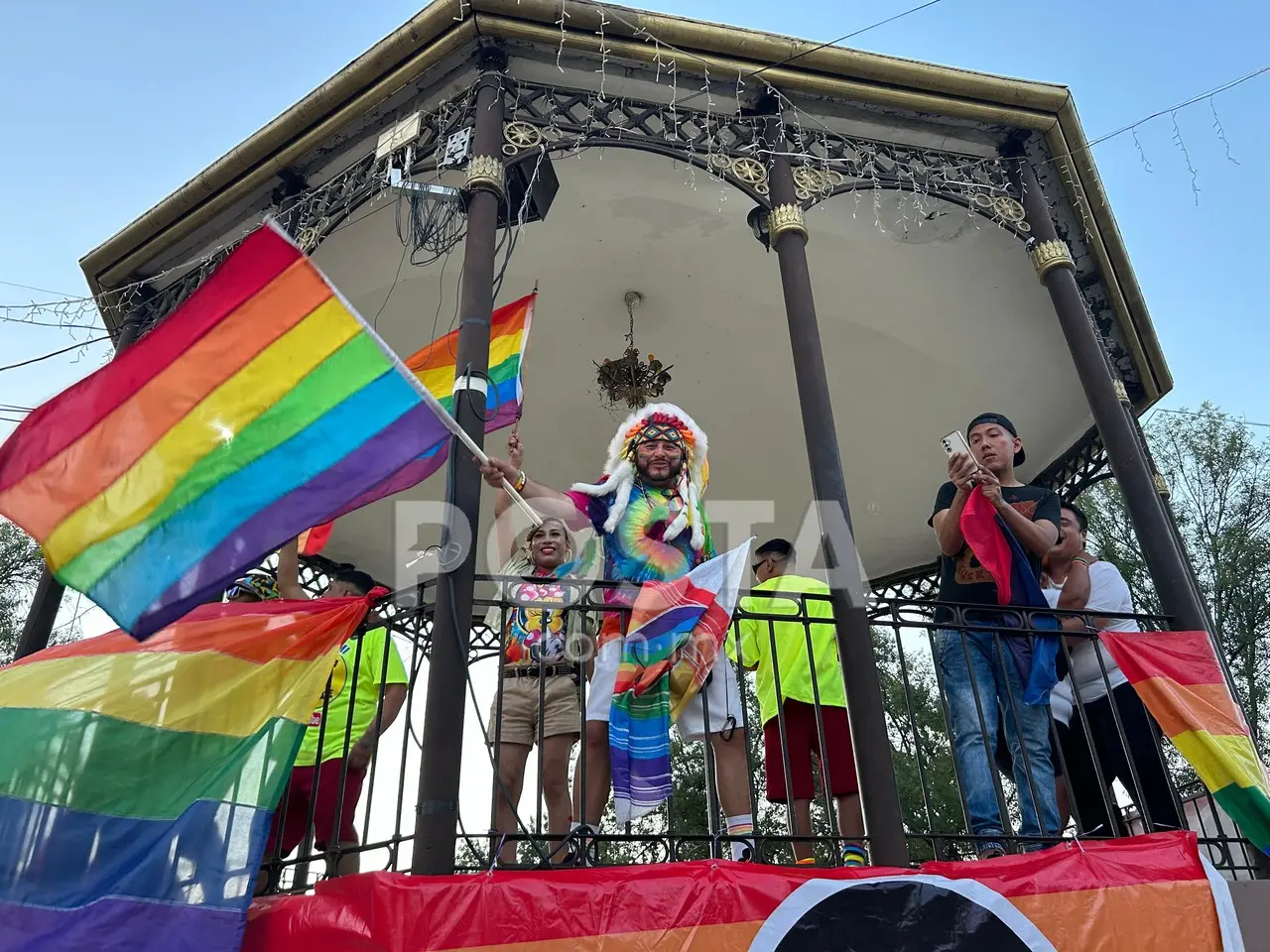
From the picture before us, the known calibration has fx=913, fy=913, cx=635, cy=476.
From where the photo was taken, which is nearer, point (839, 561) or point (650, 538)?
point (839, 561)

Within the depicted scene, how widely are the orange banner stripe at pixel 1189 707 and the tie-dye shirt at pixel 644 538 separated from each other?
7.17 ft

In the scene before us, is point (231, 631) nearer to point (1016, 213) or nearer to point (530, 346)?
point (530, 346)

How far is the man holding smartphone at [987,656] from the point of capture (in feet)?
13.4

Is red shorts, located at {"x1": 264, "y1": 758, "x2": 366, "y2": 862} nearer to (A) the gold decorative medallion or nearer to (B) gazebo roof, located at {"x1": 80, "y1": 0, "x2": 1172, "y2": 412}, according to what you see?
(A) the gold decorative medallion

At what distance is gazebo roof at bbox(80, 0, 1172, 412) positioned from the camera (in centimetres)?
532

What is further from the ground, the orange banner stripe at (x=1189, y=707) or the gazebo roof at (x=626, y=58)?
the gazebo roof at (x=626, y=58)

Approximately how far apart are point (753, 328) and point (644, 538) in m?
3.86

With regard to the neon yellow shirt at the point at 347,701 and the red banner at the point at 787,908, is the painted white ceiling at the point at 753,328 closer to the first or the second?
the neon yellow shirt at the point at 347,701

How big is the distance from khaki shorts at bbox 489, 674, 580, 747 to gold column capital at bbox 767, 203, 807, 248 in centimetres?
283

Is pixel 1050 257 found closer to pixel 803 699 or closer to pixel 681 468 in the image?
pixel 681 468

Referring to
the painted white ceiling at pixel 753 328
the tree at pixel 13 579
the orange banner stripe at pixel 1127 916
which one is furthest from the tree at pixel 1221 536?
the tree at pixel 13 579

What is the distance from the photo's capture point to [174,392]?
375 cm

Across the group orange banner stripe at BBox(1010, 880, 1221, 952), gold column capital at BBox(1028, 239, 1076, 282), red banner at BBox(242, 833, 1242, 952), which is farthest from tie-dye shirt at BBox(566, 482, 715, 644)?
gold column capital at BBox(1028, 239, 1076, 282)

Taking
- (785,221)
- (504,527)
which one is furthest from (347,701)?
(785,221)
